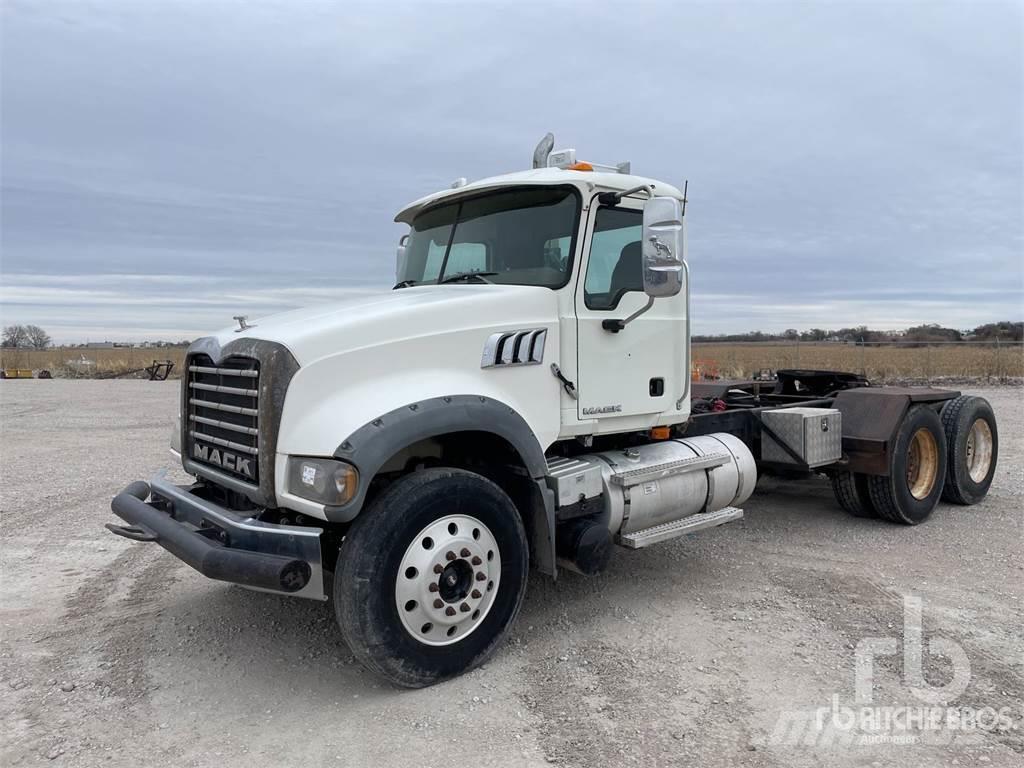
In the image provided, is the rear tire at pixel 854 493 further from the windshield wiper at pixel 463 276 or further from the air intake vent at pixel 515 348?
the windshield wiper at pixel 463 276

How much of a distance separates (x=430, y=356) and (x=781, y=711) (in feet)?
8.10

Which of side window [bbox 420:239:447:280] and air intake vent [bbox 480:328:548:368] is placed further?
side window [bbox 420:239:447:280]

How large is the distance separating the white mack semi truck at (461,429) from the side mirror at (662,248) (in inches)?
0.5

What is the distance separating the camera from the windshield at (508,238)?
4645mm

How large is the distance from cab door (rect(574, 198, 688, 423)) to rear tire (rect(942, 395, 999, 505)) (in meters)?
4.10

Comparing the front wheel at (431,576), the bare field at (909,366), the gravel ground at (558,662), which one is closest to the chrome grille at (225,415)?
the front wheel at (431,576)

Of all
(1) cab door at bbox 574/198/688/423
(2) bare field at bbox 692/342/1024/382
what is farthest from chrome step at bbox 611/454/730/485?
(2) bare field at bbox 692/342/1024/382

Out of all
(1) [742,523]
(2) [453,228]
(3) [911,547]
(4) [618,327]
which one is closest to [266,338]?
(2) [453,228]

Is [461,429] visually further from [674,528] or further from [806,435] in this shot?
[806,435]

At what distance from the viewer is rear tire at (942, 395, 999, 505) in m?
7.61

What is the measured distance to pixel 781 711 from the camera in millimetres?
3502

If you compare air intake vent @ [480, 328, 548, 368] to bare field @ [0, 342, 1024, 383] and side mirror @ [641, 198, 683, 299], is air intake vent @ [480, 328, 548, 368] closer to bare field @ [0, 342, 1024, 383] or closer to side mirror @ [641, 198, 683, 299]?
side mirror @ [641, 198, 683, 299]

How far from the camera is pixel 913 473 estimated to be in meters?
7.33
